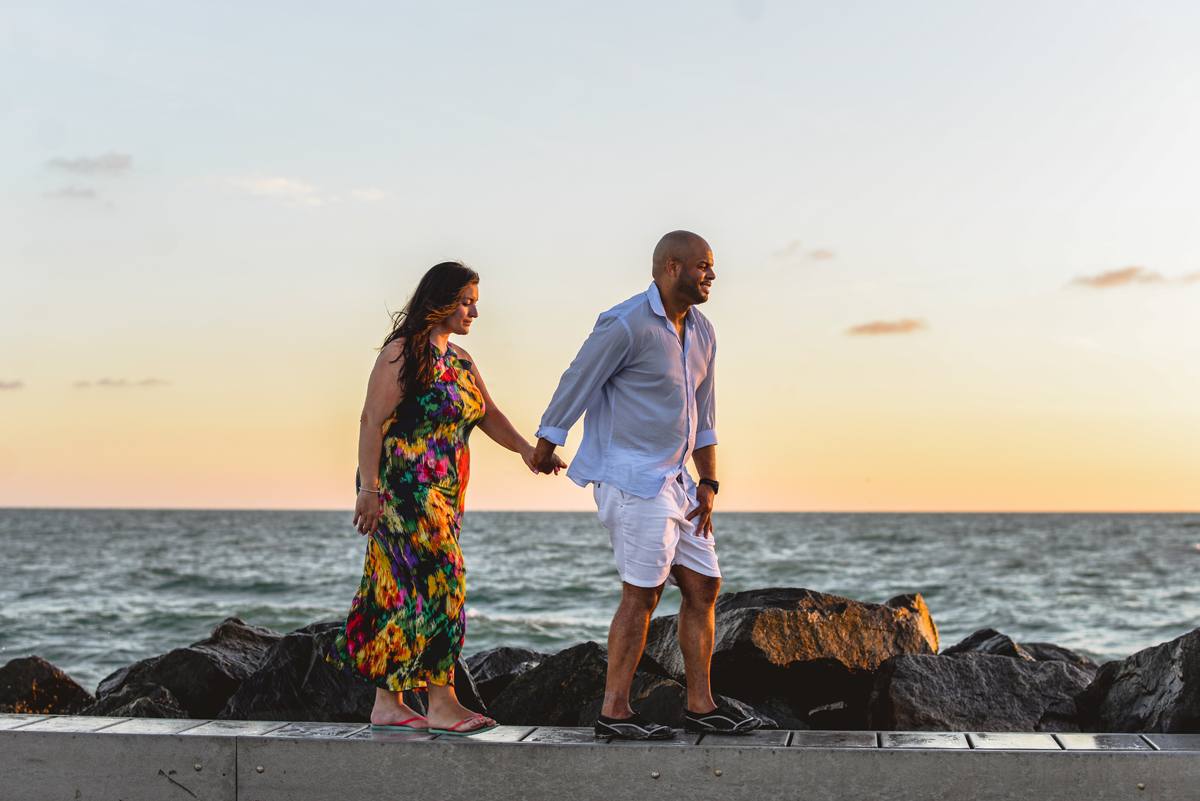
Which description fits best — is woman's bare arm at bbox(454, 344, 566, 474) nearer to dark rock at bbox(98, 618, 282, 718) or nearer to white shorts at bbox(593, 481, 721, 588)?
white shorts at bbox(593, 481, 721, 588)

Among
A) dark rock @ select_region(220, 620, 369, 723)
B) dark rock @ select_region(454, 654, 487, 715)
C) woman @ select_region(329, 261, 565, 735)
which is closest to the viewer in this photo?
woman @ select_region(329, 261, 565, 735)

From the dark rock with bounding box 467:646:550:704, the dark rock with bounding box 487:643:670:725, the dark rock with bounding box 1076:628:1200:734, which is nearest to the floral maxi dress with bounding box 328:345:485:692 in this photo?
the dark rock with bounding box 487:643:670:725

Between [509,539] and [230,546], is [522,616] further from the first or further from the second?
[509,539]

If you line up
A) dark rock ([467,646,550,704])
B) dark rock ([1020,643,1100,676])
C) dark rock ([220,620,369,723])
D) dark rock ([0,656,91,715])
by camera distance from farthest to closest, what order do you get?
dark rock ([1020,643,1100,676])
dark rock ([0,656,91,715])
dark rock ([467,646,550,704])
dark rock ([220,620,369,723])

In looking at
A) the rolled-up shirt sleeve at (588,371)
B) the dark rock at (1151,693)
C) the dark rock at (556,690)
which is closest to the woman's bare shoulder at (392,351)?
the rolled-up shirt sleeve at (588,371)

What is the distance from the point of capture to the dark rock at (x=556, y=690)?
5.49 metres

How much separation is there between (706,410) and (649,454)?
1.48 feet

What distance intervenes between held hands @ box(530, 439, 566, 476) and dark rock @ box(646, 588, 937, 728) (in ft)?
5.32


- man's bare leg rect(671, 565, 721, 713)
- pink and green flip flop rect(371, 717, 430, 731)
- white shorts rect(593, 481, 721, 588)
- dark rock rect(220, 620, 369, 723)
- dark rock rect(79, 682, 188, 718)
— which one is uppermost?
white shorts rect(593, 481, 721, 588)

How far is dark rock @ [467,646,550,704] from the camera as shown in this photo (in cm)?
644

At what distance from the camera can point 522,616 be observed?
16.9m

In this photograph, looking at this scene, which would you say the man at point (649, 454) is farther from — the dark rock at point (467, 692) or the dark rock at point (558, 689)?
the dark rock at point (558, 689)

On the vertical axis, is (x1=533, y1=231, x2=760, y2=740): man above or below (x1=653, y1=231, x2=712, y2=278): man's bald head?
below

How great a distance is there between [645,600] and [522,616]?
1334 cm
